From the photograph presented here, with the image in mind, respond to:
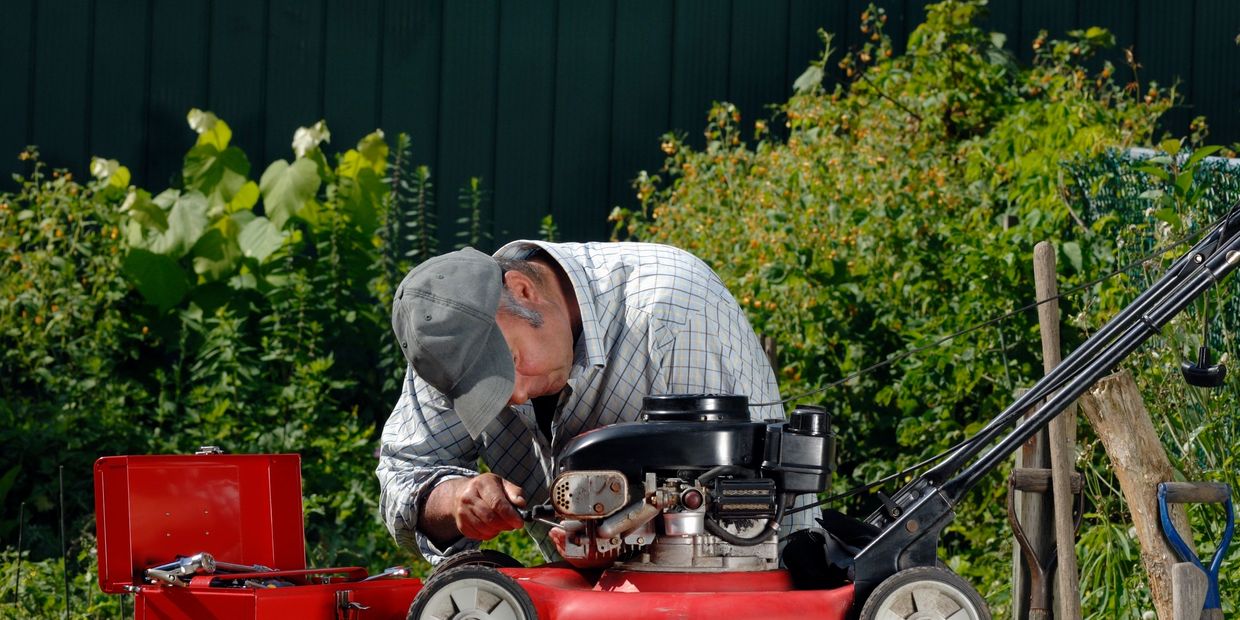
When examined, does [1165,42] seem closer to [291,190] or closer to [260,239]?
[291,190]

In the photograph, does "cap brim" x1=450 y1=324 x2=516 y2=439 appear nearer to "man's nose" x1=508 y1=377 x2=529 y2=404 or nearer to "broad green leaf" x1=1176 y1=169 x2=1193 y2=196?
"man's nose" x1=508 y1=377 x2=529 y2=404

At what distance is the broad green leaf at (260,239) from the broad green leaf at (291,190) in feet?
0.14

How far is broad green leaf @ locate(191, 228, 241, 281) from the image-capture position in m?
6.14

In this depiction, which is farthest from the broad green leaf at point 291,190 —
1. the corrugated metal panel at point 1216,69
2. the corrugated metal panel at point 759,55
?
the corrugated metal panel at point 1216,69

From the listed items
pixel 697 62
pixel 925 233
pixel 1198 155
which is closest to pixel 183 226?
pixel 697 62

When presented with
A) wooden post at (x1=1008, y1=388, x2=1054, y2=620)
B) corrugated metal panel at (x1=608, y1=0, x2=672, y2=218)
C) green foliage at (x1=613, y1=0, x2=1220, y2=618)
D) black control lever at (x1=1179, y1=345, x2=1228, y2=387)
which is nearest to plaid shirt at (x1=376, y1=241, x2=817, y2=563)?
black control lever at (x1=1179, y1=345, x2=1228, y2=387)

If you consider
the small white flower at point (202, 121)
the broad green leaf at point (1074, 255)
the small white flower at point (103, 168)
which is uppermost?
the small white flower at point (202, 121)

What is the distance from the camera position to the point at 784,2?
23.5ft

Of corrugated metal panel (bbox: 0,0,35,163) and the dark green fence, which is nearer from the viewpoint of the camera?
corrugated metal panel (bbox: 0,0,35,163)

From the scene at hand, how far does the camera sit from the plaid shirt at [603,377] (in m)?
2.39

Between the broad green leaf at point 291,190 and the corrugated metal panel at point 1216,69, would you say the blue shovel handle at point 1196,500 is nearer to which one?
the broad green leaf at point 291,190

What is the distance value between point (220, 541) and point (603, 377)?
659mm

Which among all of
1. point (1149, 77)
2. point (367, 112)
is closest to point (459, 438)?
point (367, 112)

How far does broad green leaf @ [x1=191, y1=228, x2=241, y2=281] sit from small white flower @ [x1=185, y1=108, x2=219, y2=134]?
540 millimetres
